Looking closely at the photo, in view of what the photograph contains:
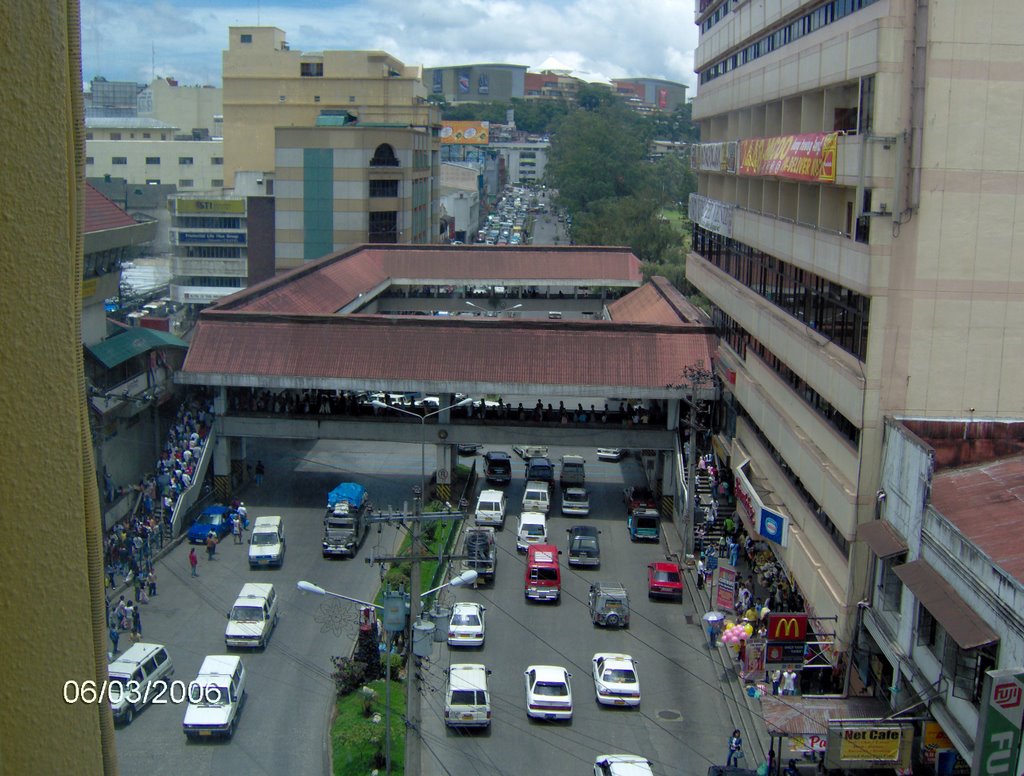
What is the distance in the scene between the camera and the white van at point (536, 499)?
32.8 metres

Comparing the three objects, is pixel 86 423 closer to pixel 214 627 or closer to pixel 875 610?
pixel 875 610

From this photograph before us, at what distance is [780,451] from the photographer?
24.2 meters

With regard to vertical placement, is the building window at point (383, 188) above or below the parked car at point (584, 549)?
above

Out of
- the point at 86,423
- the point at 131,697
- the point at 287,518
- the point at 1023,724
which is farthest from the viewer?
the point at 287,518

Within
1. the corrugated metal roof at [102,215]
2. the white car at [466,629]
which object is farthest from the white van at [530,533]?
the corrugated metal roof at [102,215]

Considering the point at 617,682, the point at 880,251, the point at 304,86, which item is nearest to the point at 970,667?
the point at 880,251

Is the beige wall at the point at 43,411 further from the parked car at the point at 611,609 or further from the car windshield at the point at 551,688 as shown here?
the parked car at the point at 611,609

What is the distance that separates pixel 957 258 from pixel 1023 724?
8.26m

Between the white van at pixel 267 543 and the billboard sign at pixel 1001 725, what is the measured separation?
18.5 m

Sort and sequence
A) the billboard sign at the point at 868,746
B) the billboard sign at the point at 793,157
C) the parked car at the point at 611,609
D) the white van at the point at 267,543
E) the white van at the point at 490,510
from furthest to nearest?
1. the white van at the point at 490,510
2. the white van at the point at 267,543
3. the parked car at the point at 611,609
4. the billboard sign at the point at 793,157
5. the billboard sign at the point at 868,746

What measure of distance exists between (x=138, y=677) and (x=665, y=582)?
1210 cm

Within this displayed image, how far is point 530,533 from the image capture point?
29.7 meters

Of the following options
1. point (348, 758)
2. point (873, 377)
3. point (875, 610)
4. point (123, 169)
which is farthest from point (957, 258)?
point (123, 169)

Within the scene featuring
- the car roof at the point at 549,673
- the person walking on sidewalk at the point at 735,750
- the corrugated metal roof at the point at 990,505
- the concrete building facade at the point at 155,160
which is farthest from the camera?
the concrete building facade at the point at 155,160
